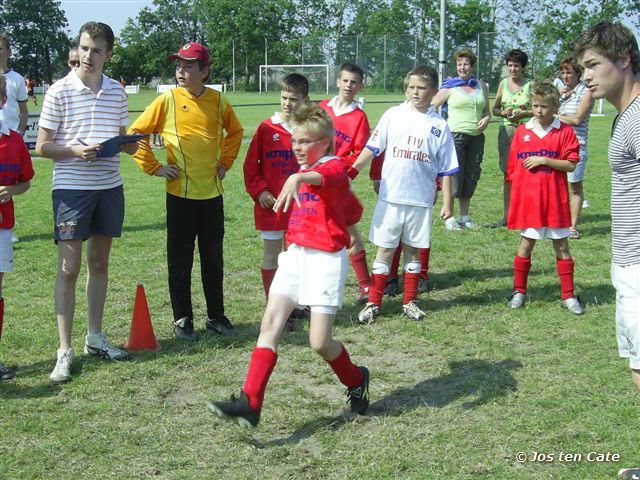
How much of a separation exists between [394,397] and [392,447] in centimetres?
75

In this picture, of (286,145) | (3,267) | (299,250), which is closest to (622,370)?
(299,250)

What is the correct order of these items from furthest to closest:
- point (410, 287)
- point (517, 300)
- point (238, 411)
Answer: point (517, 300) → point (410, 287) → point (238, 411)

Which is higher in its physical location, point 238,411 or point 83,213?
point 83,213

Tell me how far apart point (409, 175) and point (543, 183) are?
1.15m

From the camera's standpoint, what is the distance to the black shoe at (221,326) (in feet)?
19.1

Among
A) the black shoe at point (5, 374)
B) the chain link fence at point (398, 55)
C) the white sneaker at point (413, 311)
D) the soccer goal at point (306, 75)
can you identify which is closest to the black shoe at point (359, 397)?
the white sneaker at point (413, 311)

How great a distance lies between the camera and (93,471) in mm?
3701

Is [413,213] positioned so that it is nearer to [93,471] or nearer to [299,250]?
[299,250]

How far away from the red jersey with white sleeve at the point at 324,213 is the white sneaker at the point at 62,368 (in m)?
1.79

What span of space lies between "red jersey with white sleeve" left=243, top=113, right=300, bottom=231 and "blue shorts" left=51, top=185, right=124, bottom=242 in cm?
111

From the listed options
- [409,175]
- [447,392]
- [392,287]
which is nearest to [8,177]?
[409,175]

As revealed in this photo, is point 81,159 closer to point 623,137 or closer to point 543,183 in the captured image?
point 623,137

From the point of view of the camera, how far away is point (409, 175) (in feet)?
20.1

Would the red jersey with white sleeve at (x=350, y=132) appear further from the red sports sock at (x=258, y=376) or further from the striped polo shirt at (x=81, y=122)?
the red sports sock at (x=258, y=376)
